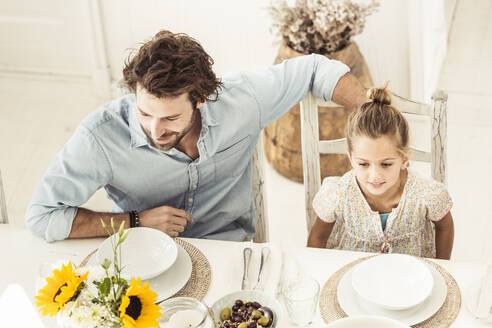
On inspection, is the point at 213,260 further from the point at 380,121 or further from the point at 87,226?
the point at 380,121

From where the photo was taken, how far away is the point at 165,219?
1698 mm

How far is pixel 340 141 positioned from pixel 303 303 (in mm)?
629

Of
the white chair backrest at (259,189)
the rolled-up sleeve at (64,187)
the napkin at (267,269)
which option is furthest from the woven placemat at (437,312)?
the rolled-up sleeve at (64,187)

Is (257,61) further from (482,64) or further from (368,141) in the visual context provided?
(368,141)

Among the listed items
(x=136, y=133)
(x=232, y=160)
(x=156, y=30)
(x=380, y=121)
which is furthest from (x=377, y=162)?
(x=156, y=30)

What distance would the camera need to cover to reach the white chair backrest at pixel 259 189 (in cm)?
189

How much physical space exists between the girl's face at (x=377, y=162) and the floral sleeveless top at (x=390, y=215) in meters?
0.06

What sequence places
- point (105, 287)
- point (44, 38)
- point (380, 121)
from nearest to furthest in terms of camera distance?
point (105, 287)
point (380, 121)
point (44, 38)

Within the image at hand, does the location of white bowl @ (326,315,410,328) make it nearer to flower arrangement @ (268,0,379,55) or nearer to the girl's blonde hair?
the girl's blonde hair

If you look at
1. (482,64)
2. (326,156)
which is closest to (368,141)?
(326,156)

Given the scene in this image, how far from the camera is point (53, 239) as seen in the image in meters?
1.67

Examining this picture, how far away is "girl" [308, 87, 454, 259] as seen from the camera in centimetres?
165

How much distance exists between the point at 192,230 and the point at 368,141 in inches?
24.6

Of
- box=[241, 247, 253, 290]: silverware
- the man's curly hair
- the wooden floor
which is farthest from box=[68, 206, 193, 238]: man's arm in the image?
the wooden floor
